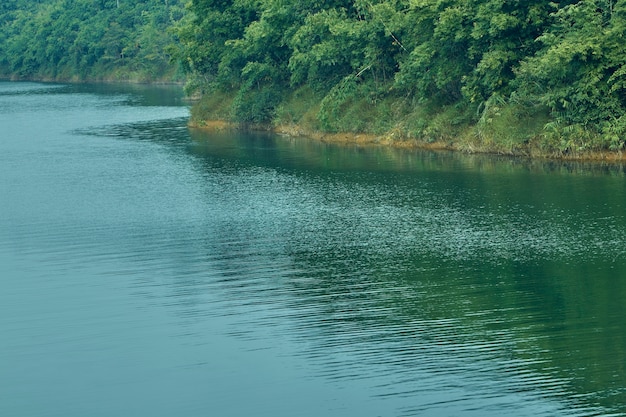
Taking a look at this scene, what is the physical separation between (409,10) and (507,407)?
34141 millimetres

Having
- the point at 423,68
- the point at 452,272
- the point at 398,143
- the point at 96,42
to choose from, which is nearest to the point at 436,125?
the point at 423,68

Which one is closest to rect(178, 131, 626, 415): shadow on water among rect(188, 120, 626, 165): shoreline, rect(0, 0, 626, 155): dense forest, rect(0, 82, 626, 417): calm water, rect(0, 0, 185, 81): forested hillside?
rect(0, 82, 626, 417): calm water

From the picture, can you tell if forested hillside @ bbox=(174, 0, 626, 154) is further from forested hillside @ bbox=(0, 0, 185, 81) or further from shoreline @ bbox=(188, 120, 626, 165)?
forested hillside @ bbox=(0, 0, 185, 81)

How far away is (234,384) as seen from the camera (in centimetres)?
2105

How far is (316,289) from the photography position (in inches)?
1091

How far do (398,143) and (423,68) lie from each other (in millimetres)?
4407

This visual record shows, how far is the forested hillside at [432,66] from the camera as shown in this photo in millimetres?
43625

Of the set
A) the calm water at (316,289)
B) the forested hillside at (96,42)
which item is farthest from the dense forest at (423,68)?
the forested hillside at (96,42)

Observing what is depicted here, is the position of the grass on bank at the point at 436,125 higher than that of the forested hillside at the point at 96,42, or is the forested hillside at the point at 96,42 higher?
the forested hillside at the point at 96,42

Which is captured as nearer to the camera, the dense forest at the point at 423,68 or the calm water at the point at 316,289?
the calm water at the point at 316,289

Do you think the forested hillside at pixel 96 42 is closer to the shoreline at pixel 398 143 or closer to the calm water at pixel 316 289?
the shoreline at pixel 398 143

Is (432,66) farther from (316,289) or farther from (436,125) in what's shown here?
(316,289)

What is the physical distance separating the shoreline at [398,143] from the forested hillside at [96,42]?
48380 mm

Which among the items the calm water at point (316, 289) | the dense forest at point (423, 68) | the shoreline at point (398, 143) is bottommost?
the calm water at point (316, 289)
